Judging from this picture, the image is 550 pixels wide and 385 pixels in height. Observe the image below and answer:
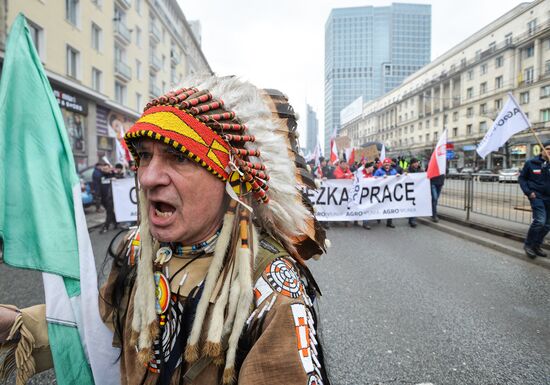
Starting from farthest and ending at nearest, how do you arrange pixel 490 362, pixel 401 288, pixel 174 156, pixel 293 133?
pixel 401 288 < pixel 490 362 < pixel 293 133 < pixel 174 156

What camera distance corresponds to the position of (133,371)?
1145 mm

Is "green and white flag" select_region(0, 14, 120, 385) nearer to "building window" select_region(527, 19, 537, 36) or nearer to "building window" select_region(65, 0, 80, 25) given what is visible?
"building window" select_region(65, 0, 80, 25)

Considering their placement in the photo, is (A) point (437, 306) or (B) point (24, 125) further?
(A) point (437, 306)

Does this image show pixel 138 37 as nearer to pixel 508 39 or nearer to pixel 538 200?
pixel 538 200

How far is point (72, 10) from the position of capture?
1778 centimetres

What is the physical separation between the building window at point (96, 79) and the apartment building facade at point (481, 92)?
98.3 feet

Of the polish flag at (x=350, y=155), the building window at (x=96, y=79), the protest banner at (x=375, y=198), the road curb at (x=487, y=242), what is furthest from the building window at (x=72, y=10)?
the road curb at (x=487, y=242)

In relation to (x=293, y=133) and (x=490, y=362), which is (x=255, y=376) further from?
(x=490, y=362)

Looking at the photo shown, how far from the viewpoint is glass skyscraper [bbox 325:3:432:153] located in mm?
117250

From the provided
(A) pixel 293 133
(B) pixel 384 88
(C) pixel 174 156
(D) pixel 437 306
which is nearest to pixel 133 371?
(C) pixel 174 156

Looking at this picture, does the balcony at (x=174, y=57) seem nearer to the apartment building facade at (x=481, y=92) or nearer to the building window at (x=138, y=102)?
the building window at (x=138, y=102)

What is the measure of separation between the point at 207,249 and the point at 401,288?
362 centimetres

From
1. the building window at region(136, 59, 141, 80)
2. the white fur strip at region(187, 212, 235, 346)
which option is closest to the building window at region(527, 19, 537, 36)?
the building window at region(136, 59, 141, 80)

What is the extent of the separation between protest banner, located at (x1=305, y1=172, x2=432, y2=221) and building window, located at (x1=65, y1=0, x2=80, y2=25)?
690 inches
